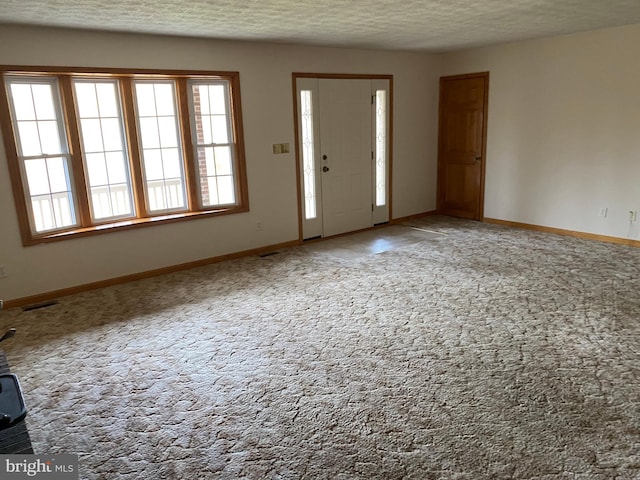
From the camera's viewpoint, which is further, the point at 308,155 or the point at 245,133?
the point at 308,155

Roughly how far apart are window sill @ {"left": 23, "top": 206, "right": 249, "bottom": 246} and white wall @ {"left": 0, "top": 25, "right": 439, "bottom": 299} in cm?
6

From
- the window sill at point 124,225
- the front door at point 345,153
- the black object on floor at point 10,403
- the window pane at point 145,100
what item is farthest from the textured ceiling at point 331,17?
the black object on floor at point 10,403

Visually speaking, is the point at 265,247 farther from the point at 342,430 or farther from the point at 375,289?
the point at 342,430

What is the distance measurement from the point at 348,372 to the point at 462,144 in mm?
5010

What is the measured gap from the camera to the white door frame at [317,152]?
562cm

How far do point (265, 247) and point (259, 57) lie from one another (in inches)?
87.0

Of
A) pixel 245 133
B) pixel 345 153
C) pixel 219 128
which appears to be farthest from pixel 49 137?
pixel 345 153

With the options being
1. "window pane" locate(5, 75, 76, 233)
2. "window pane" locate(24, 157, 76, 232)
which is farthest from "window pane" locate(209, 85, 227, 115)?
"window pane" locate(24, 157, 76, 232)

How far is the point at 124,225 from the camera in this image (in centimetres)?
458

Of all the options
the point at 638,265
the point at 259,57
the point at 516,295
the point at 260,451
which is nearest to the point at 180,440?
the point at 260,451

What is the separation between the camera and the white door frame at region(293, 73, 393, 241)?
18.4 ft

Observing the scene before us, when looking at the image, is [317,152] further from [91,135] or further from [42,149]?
[42,149]

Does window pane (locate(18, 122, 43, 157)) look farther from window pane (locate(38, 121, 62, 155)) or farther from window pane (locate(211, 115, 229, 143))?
window pane (locate(211, 115, 229, 143))

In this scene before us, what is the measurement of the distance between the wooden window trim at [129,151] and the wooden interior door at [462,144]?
3.43 meters
